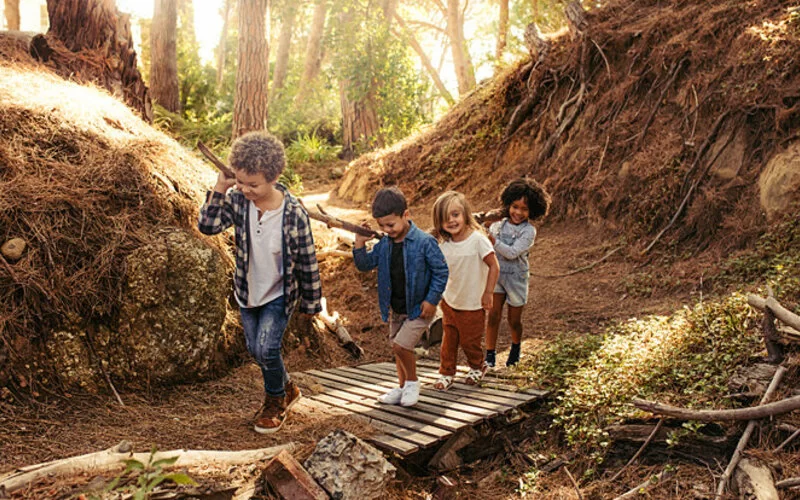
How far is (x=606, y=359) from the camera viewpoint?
513 centimetres

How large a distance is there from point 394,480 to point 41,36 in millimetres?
6382

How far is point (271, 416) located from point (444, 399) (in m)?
1.42

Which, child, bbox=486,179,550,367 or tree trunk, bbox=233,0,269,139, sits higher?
tree trunk, bbox=233,0,269,139

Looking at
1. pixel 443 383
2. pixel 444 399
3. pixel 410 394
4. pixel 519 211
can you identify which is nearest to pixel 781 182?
pixel 519 211

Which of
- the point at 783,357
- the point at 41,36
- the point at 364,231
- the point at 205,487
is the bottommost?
the point at 205,487

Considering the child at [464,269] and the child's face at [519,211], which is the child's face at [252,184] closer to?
the child at [464,269]

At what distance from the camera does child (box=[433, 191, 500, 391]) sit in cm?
514

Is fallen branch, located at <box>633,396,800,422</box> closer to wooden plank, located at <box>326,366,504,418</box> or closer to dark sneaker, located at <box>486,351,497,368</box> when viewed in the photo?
wooden plank, located at <box>326,366,504,418</box>

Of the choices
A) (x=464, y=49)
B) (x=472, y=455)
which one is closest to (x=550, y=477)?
(x=472, y=455)

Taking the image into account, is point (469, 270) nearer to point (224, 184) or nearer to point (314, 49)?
point (224, 184)

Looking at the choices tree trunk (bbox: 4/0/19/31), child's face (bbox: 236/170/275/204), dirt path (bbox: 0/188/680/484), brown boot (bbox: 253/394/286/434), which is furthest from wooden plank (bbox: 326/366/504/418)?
tree trunk (bbox: 4/0/19/31)

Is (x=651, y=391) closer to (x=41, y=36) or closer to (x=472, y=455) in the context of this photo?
(x=472, y=455)

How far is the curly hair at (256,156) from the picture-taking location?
13.1 feet

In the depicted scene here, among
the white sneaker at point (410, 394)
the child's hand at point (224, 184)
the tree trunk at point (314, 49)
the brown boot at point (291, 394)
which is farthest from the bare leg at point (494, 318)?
the tree trunk at point (314, 49)
